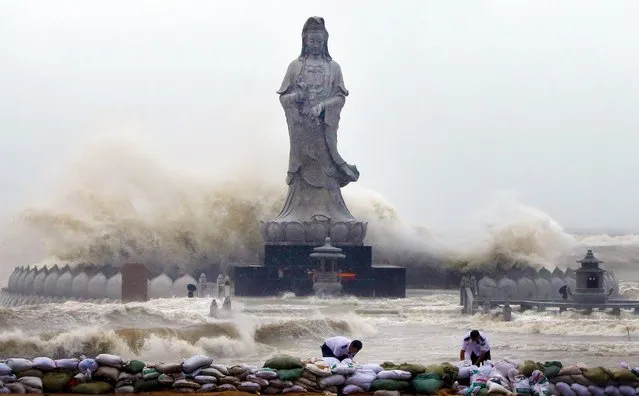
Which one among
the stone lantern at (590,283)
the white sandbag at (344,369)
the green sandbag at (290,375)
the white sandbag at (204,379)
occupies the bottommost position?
the white sandbag at (204,379)

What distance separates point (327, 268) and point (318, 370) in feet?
63.3

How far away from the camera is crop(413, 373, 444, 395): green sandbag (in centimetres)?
1459

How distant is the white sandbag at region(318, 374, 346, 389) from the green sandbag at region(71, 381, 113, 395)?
216 centimetres

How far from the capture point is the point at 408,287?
1559 inches

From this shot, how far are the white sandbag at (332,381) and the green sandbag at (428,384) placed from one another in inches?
29.6

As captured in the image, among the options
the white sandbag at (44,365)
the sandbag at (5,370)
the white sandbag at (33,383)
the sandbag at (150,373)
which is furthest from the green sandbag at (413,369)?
the sandbag at (5,370)

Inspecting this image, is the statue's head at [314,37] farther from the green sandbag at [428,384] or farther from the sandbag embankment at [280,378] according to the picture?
the green sandbag at [428,384]

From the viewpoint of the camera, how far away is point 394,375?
1469 centimetres

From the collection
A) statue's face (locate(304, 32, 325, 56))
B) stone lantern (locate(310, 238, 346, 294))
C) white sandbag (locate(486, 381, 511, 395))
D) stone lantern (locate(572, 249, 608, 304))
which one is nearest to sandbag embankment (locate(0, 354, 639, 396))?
white sandbag (locate(486, 381, 511, 395))

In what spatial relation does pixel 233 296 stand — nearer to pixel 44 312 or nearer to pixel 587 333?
pixel 44 312

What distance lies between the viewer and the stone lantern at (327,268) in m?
33.1

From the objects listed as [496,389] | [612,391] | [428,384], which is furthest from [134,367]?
[612,391]

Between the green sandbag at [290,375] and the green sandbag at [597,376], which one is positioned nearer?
the green sandbag at [597,376]

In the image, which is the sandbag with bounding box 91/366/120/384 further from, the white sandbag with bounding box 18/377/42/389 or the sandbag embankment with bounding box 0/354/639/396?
the white sandbag with bounding box 18/377/42/389
